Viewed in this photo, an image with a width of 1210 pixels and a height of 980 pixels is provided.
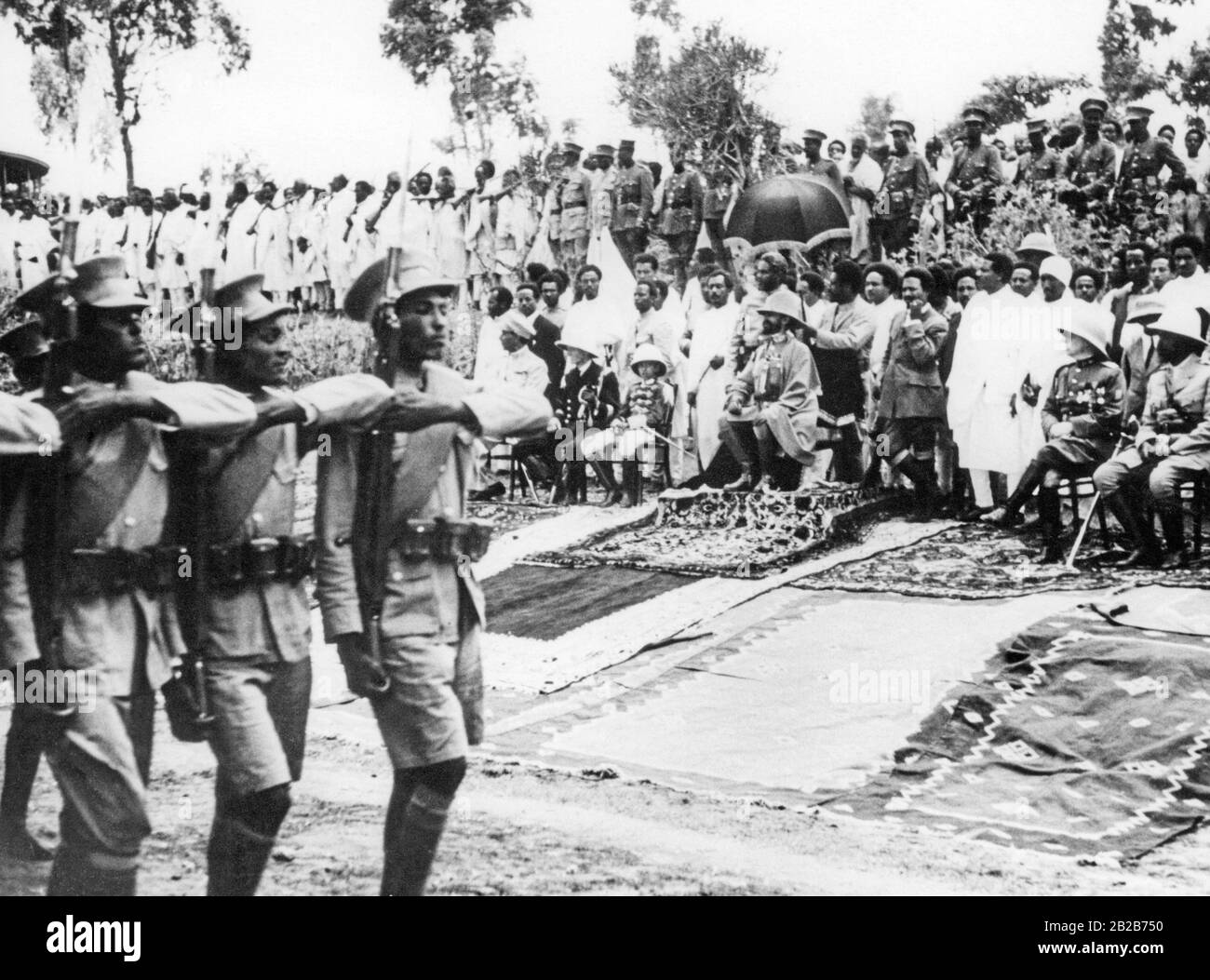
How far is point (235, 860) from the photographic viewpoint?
413 cm

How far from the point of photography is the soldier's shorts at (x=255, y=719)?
12.6 feet

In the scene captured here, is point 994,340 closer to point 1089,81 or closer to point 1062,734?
point 1089,81

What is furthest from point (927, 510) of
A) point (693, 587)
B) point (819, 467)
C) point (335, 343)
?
point (335, 343)

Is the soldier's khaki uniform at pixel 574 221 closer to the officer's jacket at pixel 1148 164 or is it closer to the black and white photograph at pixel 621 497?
the black and white photograph at pixel 621 497

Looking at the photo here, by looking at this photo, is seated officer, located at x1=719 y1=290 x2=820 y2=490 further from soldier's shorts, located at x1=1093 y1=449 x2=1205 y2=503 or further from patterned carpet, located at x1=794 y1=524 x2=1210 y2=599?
soldier's shorts, located at x1=1093 y1=449 x2=1205 y2=503

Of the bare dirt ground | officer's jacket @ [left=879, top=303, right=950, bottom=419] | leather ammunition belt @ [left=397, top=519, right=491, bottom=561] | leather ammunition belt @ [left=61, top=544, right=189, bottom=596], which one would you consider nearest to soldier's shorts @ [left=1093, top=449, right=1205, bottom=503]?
officer's jacket @ [left=879, top=303, right=950, bottom=419]

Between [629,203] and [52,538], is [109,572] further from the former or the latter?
[629,203]

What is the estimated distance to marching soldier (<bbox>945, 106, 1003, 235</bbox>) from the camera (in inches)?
238

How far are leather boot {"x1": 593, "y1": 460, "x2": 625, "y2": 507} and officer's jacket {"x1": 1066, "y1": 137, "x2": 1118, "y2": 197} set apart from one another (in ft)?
6.99

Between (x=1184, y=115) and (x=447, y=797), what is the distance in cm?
369

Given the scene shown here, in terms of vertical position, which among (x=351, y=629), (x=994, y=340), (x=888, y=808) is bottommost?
(x=888, y=808)
